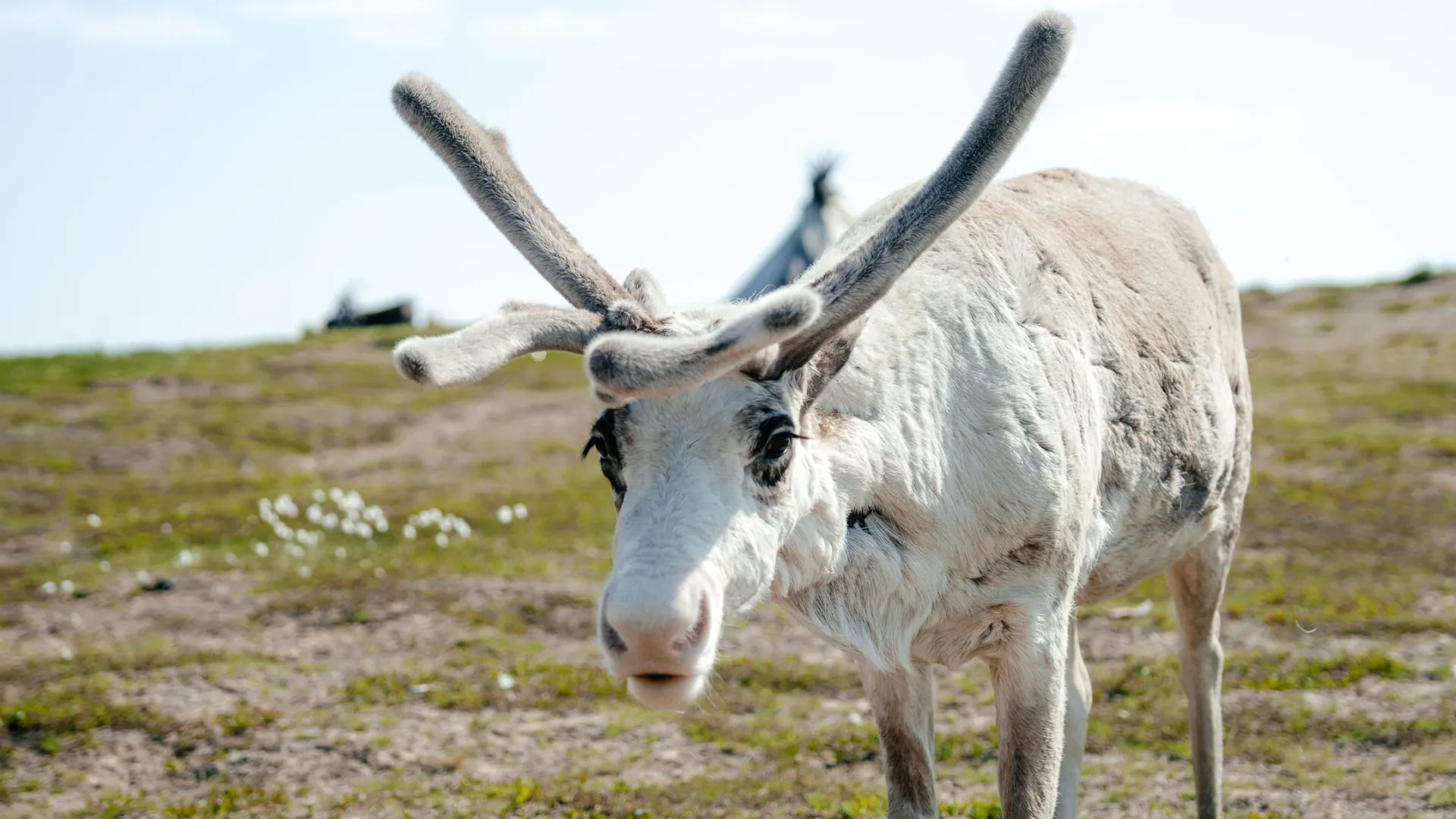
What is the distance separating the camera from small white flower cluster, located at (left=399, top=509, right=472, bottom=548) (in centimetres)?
1227

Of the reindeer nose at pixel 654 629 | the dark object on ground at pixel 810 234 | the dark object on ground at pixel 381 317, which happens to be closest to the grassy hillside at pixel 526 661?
the reindeer nose at pixel 654 629

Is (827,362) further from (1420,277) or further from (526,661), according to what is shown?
(1420,277)

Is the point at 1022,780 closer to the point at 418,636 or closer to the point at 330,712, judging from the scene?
the point at 330,712

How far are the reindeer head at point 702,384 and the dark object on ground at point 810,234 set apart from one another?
82.3ft

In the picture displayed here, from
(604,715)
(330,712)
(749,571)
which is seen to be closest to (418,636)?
(330,712)

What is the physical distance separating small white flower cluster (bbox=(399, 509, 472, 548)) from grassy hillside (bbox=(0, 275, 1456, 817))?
0.05m

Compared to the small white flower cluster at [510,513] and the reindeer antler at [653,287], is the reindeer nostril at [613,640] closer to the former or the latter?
the reindeer antler at [653,287]

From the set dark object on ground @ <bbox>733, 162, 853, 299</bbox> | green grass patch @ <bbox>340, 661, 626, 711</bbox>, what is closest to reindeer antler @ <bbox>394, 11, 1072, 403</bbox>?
green grass patch @ <bbox>340, 661, 626, 711</bbox>

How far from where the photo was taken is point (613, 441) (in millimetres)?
3227

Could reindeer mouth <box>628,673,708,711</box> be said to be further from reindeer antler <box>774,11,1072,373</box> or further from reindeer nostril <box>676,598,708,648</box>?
reindeer antler <box>774,11,1072,373</box>

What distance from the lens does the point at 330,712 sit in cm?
736

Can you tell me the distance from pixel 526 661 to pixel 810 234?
73.4 feet

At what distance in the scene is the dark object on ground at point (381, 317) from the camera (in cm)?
3272

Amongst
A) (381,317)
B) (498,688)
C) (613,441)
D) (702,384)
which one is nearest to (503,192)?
(613,441)
